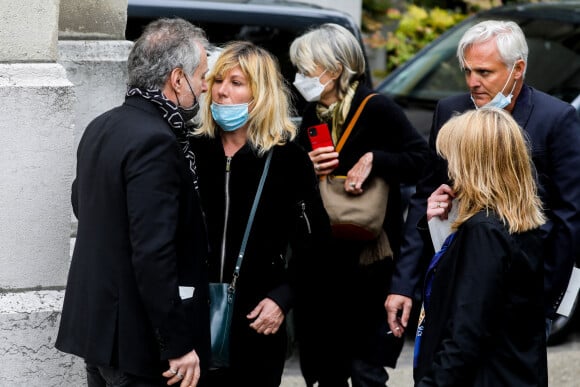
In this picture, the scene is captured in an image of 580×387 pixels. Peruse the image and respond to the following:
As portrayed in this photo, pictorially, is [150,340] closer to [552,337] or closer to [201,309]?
[201,309]

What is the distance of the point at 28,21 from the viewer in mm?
4137

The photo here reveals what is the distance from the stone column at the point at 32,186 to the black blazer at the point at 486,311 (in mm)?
1501

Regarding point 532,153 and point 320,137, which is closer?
point 532,153

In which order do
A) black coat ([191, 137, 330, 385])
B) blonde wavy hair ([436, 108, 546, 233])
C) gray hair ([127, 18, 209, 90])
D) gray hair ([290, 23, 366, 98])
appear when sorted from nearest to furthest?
blonde wavy hair ([436, 108, 546, 233]) → gray hair ([127, 18, 209, 90]) → black coat ([191, 137, 330, 385]) → gray hair ([290, 23, 366, 98])

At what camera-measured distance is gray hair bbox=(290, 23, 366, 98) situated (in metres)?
4.83

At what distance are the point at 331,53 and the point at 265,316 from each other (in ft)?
4.33

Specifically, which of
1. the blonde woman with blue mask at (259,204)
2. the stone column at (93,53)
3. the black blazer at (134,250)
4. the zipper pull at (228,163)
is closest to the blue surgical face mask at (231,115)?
the blonde woman with blue mask at (259,204)

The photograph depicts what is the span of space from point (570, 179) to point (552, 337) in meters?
2.94

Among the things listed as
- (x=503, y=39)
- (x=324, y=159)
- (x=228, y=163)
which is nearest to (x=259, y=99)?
(x=228, y=163)

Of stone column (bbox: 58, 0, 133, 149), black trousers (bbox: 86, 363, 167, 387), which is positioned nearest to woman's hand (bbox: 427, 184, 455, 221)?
black trousers (bbox: 86, 363, 167, 387)

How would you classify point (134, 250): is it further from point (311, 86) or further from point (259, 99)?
point (311, 86)

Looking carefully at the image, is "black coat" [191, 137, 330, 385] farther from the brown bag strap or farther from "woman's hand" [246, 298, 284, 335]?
the brown bag strap

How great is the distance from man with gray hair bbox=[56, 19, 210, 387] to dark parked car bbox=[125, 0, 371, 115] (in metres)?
2.51

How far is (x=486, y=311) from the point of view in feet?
10.7
